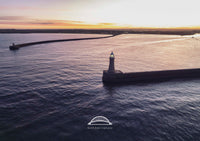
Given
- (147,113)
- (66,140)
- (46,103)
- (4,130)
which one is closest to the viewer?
(66,140)

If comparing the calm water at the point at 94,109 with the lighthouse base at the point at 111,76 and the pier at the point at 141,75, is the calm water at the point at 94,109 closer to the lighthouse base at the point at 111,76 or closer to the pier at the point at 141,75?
the lighthouse base at the point at 111,76

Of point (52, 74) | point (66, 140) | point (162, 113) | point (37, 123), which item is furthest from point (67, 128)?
point (52, 74)

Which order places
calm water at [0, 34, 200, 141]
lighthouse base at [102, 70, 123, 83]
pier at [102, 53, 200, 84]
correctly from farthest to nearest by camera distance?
1. pier at [102, 53, 200, 84]
2. lighthouse base at [102, 70, 123, 83]
3. calm water at [0, 34, 200, 141]

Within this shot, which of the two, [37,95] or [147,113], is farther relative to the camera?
[37,95]

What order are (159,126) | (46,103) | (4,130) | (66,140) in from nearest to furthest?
(66,140)
(4,130)
(159,126)
(46,103)

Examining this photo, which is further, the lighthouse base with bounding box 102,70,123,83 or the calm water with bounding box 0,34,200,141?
the lighthouse base with bounding box 102,70,123,83

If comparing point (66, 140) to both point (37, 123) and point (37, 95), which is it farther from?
point (37, 95)

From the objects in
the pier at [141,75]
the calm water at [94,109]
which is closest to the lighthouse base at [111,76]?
the pier at [141,75]

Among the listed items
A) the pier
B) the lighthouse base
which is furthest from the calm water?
the pier

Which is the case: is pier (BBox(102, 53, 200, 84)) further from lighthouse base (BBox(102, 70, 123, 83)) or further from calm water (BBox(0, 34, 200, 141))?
calm water (BBox(0, 34, 200, 141))

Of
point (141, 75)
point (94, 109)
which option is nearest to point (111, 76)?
point (141, 75)
